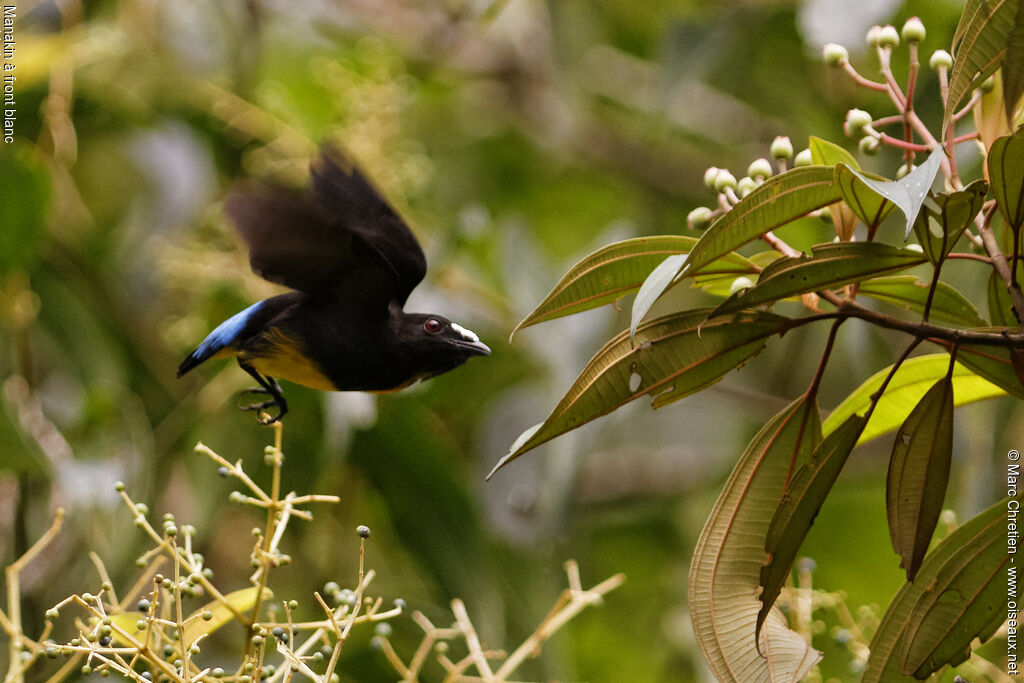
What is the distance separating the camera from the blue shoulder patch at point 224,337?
107 centimetres

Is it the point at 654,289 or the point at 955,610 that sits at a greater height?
the point at 654,289

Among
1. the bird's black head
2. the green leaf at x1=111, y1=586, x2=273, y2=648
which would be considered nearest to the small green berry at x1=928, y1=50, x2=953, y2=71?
the bird's black head

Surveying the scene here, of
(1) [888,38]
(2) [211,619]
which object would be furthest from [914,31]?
(2) [211,619]

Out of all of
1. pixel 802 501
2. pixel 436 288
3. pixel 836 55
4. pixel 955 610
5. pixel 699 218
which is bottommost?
pixel 436 288

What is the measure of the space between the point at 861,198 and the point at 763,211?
8 centimetres

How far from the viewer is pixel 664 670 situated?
103 inches

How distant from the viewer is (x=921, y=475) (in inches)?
36.8

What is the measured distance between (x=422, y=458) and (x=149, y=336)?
99 cm

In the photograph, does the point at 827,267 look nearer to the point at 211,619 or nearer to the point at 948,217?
the point at 948,217

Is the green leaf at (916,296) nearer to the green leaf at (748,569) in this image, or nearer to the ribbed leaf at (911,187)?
the green leaf at (748,569)

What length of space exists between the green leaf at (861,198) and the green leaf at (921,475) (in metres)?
0.15

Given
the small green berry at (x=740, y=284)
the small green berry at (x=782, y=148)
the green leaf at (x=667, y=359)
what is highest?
the small green berry at (x=782, y=148)

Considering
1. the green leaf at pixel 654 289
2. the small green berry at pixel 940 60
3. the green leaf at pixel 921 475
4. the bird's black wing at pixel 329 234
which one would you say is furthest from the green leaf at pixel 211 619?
the small green berry at pixel 940 60

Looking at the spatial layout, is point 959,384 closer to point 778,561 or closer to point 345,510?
point 778,561
